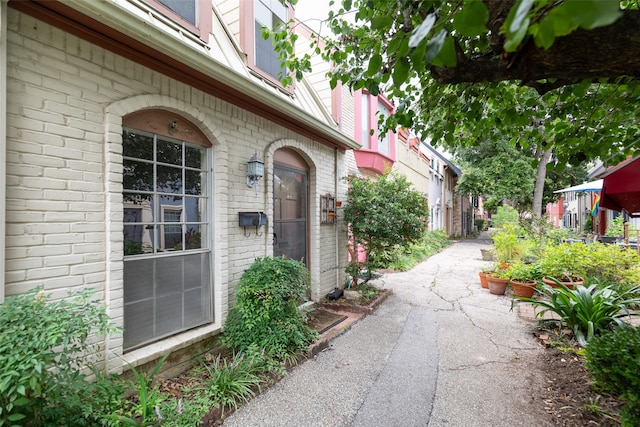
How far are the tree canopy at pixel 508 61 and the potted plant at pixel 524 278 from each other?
10.9ft

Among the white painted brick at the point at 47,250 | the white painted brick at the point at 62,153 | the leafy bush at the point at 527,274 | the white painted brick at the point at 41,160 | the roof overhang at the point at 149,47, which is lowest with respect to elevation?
the leafy bush at the point at 527,274

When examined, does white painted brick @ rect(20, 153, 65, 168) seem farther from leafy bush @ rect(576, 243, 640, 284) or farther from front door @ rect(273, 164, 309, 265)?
leafy bush @ rect(576, 243, 640, 284)

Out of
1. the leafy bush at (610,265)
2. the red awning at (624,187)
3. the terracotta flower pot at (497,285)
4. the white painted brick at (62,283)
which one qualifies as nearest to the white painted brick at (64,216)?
the white painted brick at (62,283)

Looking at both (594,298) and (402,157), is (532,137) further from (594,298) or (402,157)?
(402,157)

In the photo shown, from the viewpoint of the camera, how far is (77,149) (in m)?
2.36

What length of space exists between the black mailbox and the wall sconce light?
40 centimetres

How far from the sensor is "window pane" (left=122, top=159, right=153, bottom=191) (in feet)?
9.16

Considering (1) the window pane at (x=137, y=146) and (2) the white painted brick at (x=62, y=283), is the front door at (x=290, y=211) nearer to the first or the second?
(1) the window pane at (x=137, y=146)

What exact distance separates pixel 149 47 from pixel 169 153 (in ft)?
3.32

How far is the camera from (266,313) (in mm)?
3246

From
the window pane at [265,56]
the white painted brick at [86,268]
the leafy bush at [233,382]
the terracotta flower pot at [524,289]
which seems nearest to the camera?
the white painted brick at [86,268]

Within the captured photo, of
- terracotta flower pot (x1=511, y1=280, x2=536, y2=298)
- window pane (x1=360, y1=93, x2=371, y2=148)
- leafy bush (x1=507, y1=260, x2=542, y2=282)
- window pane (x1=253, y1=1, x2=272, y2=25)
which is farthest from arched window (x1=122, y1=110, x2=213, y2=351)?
leafy bush (x1=507, y1=260, x2=542, y2=282)

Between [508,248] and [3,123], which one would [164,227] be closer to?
[3,123]

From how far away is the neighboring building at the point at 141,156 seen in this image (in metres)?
2.12
